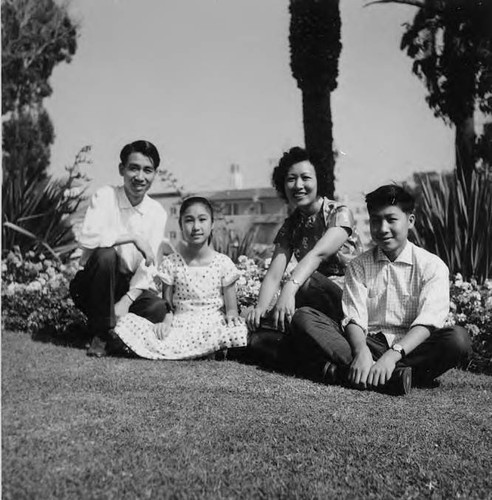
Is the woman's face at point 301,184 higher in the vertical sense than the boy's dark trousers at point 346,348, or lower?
higher

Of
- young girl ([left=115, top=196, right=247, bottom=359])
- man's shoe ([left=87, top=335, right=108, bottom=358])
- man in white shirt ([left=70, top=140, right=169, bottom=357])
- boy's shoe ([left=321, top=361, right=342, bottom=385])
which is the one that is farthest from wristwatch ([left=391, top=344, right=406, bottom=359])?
man's shoe ([left=87, top=335, right=108, bottom=358])

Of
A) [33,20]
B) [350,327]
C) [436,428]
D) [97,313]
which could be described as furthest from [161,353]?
[33,20]

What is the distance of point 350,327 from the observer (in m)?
3.28

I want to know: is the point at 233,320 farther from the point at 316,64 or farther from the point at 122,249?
the point at 316,64

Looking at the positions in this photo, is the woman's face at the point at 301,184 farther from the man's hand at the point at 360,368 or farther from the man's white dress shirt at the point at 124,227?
the man's hand at the point at 360,368

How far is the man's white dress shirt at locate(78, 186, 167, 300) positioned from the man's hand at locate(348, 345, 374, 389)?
5.19 feet

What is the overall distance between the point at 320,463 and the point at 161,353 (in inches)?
72.3

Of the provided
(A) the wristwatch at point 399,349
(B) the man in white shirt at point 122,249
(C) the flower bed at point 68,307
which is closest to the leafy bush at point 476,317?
(C) the flower bed at point 68,307

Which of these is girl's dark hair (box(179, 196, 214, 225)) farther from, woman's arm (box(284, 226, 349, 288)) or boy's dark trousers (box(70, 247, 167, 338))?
woman's arm (box(284, 226, 349, 288))

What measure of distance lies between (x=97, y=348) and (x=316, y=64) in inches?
166

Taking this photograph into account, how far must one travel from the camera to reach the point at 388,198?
3316 millimetres

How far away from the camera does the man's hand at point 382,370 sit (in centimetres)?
297

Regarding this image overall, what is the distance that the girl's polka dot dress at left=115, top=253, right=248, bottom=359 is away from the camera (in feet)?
12.2

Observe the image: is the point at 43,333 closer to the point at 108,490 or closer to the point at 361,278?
the point at 361,278
